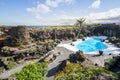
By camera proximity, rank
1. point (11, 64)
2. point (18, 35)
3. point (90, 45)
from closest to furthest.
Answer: point (11, 64)
point (18, 35)
point (90, 45)

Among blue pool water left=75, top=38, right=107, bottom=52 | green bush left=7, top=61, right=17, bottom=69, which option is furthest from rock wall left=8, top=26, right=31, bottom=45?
blue pool water left=75, top=38, right=107, bottom=52

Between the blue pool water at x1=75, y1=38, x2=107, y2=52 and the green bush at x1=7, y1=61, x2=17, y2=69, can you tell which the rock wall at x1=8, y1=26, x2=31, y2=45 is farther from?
the blue pool water at x1=75, y1=38, x2=107, y2=52

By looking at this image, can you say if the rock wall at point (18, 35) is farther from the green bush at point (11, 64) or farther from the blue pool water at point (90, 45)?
the blue pool water at point (90, 45)

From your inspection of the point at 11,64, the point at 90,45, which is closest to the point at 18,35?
the point at 11,64

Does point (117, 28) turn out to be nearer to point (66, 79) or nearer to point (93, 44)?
point (93, 44)

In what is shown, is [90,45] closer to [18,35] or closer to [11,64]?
[18,35]

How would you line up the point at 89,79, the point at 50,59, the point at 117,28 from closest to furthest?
the point at 89,79
the point at 50,59
the point at 117,28

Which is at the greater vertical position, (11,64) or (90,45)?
(11,64)

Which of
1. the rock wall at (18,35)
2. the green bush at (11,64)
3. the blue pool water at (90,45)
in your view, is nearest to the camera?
the green bush at (11,64)

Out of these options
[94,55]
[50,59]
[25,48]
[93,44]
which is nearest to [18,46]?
[25,48]

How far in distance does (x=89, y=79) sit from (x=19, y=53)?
2630cm

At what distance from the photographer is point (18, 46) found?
1716 inches

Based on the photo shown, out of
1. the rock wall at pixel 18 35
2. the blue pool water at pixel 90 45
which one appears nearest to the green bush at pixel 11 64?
the rock wall at pixel 18 35

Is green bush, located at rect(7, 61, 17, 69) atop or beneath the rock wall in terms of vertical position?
beneath
